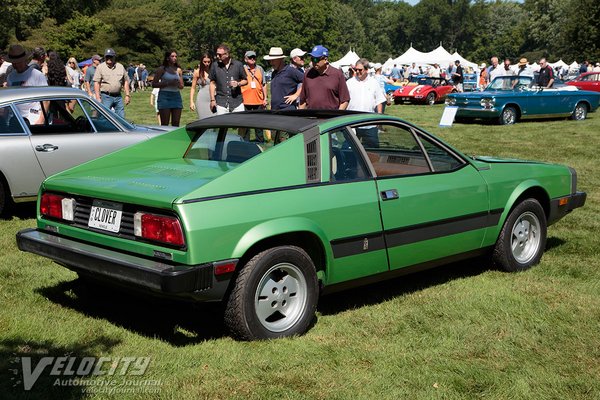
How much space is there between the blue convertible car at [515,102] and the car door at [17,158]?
1503 centimetres

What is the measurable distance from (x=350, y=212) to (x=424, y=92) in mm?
26367

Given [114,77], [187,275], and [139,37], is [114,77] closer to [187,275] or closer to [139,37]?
[187,275]

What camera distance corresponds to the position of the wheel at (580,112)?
2264cm

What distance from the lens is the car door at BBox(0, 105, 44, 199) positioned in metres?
8.10

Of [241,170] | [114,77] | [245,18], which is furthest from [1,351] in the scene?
[245,18]

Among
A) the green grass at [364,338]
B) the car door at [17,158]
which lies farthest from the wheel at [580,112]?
the car door at [17,158]

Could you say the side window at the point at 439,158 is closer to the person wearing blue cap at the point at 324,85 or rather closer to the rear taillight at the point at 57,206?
the rear taillight at the point at 57,206

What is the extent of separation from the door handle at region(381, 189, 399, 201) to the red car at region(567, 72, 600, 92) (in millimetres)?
28522

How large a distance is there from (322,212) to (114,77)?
370 inches

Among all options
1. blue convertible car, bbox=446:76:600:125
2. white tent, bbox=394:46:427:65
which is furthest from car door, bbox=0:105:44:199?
white tent, bbox=394:46:427:65

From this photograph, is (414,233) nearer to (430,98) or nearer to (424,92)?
(424,92)

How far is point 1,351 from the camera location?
15.0ft

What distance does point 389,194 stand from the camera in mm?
5367

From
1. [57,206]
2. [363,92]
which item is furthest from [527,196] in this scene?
[363,92]
